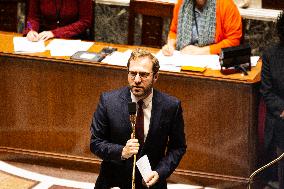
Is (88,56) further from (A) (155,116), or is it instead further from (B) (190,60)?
(A) (155,116)

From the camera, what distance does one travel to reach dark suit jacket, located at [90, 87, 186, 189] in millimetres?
3324

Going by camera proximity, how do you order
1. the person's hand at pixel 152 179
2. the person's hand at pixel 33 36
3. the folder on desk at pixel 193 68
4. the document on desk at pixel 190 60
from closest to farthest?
the person's hand at pixel 152 179
the folder on desk at pixel 193 68
the document on desk at pixel 190 60
the person's hand at pixel 33 36

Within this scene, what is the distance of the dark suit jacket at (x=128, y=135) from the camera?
332cm

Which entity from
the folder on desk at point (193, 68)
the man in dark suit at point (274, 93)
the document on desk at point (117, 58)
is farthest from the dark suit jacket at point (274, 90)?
the document on desk at point (117, 58)

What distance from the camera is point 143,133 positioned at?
3369mm

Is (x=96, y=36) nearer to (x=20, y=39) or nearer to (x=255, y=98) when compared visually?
(x=20, y=39)

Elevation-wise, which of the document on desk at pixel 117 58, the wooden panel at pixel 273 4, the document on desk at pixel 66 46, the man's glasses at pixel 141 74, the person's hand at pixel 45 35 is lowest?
the document on desk at pixel 117 58

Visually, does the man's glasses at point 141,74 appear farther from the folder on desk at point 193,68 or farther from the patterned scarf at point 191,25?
the patterned scarf at point 191,25

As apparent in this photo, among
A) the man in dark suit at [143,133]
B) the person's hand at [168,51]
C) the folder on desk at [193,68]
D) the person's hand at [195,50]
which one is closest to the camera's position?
the man in dark suit at [143,133]

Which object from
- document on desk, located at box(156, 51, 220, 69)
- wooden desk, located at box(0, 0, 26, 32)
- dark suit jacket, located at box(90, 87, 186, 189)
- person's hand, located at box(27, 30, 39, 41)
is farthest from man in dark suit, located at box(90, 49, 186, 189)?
wooden desk, located at box(0, 0, 26, 32)

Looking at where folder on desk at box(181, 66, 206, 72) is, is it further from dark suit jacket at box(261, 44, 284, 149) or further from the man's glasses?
the man's glasses

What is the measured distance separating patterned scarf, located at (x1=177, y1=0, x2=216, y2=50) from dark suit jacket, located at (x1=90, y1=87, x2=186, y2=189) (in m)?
1.86

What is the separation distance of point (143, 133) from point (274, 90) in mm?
1495

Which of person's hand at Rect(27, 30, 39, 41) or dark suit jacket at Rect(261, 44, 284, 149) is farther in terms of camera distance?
person's hand at Rect(27, 30, 39, 41)
